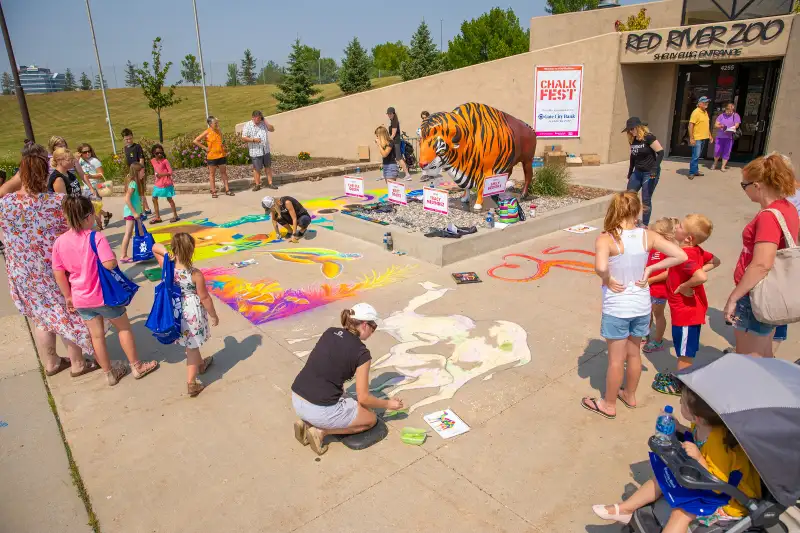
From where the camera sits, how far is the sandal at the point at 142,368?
5059 mm

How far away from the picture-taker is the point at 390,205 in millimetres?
10781

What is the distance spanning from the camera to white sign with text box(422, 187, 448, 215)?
8.88 meters

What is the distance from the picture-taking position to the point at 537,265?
7.79 metres

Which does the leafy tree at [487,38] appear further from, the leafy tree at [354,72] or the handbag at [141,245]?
the handbag at [141,245]

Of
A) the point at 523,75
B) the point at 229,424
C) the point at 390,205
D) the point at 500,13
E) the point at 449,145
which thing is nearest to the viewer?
the point at 229,424

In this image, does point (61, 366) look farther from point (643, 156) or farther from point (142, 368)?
point (643, 156)

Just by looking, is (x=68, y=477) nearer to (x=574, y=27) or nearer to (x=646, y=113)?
(x=646, y=113)

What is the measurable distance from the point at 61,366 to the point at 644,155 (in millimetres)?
8096

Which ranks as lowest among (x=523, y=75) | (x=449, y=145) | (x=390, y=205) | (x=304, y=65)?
(x=390, y=205)

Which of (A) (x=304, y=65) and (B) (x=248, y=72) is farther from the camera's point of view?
(B) (x=248, y=72)

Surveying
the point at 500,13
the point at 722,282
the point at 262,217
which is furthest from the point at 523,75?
the point at 500,13

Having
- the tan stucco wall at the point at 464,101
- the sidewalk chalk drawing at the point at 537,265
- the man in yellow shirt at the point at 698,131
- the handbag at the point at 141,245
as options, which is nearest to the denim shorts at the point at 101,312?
the handbag at the point at 141,245

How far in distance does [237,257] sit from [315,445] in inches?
205

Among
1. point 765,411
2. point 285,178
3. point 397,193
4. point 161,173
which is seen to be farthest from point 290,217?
point 765,411
